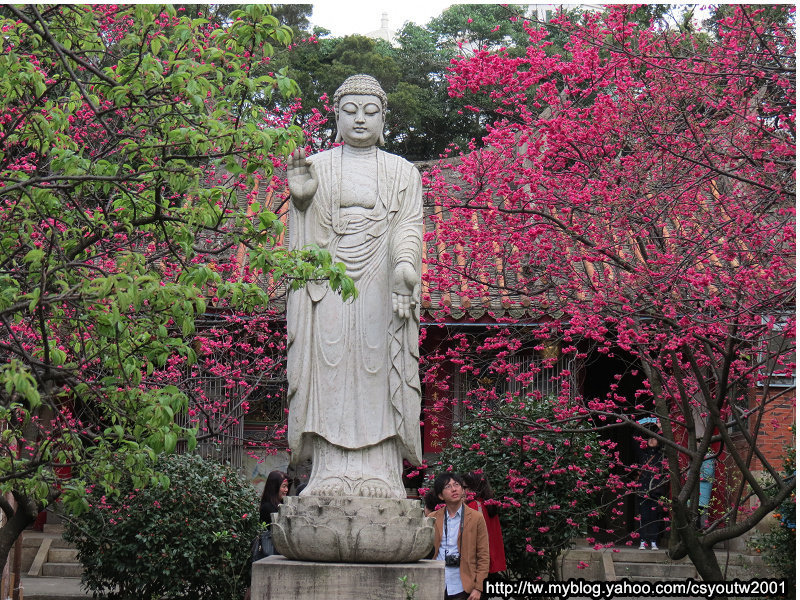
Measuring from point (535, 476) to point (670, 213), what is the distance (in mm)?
2533

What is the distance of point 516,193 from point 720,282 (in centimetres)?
185

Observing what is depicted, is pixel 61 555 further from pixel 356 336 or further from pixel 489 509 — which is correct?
pixel 356 336

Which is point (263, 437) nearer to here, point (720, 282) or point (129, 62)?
point (720, 282)

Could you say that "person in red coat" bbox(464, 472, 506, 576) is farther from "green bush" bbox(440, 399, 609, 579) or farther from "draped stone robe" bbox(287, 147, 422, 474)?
"draped stone robe" bbox(287, 147, 422, 474)

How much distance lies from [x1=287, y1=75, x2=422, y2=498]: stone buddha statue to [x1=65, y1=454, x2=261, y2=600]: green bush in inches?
112

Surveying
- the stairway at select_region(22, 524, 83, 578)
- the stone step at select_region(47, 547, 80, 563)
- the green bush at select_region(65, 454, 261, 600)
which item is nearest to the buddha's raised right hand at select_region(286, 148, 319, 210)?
the green bush at select_region(65, 454, 261, 600)

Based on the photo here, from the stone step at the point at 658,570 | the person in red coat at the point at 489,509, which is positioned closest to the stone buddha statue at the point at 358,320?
the person in red coat at the point at 489,509

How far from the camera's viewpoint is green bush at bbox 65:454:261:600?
861 cm

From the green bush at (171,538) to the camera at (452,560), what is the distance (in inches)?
99.5

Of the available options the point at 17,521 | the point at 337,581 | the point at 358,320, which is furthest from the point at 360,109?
the point at 17,521

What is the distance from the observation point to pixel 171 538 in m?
8.68

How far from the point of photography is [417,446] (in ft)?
20.3

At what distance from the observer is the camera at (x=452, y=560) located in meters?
6.70

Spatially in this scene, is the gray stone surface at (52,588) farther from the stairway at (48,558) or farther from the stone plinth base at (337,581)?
the stone plinth base at (337,581)
